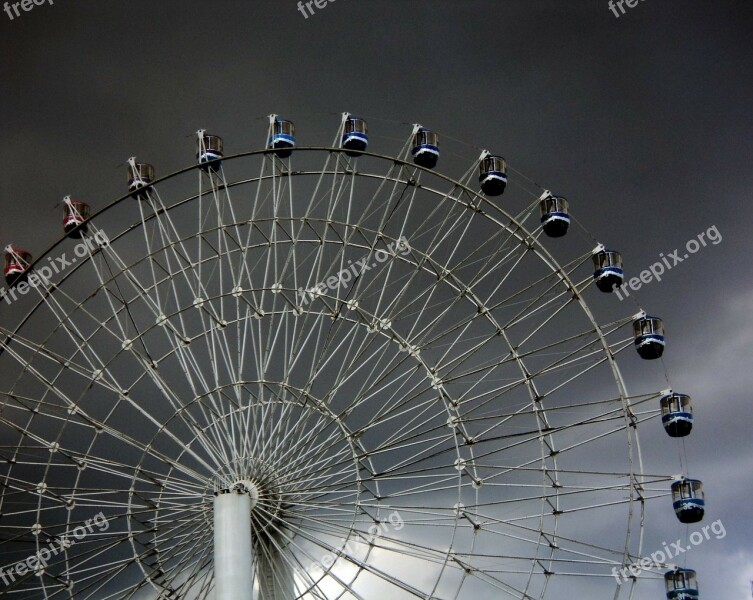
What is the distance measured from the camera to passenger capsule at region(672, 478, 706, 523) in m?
37.3

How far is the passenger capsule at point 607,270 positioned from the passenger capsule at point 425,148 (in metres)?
6.79

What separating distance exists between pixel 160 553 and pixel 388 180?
1482 centimetres

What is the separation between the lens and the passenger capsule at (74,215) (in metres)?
41.5

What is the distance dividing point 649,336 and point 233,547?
16.3m

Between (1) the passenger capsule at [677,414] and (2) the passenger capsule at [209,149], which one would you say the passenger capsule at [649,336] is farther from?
(2) the passenger capsule at [209,149]

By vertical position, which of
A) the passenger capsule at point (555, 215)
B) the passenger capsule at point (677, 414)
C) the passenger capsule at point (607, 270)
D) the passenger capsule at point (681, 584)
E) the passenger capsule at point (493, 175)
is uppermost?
the passenger capsule at point (493, 175)

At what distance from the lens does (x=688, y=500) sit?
122ft

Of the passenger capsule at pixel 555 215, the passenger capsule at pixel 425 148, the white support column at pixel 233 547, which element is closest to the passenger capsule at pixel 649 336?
the passenger capsule at pixel 555 215

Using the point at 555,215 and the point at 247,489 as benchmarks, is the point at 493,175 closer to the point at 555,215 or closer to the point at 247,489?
the point at 555,215

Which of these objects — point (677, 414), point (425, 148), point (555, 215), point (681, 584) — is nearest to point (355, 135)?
point (425, 148)

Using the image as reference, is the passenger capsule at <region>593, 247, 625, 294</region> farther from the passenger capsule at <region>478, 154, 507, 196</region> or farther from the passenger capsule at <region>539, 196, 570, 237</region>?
the passenger capsule at <region>478, 154, 507, 196</region>

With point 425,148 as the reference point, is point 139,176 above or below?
below

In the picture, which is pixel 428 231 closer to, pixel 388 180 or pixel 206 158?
pixel 388 180

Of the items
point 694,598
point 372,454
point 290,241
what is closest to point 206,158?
point 290,241
